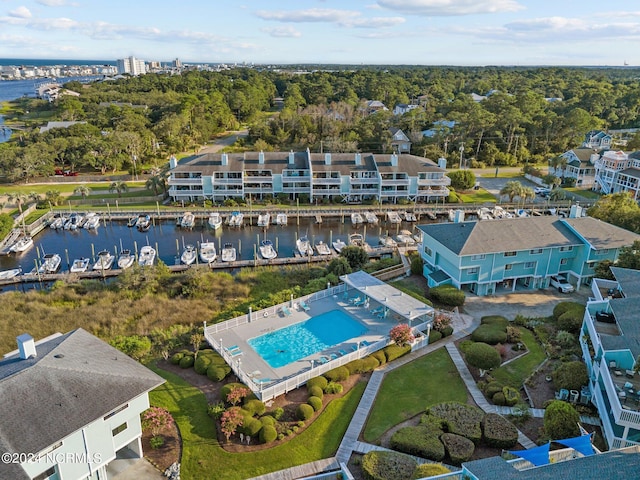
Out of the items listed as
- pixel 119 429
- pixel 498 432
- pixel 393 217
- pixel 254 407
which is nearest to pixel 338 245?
pixel 393 217

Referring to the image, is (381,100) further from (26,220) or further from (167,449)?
(167,449)

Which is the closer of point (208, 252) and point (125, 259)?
point (125, 259)

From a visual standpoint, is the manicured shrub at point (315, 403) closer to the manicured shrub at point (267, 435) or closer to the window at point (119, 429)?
the manicured shrub at point (267, 435)

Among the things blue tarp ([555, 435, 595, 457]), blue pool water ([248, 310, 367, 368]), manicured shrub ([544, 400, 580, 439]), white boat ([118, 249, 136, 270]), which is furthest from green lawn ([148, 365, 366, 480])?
white boat ([118, 249, 136, 270])

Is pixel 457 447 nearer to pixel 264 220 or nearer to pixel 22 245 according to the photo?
pixel 264 220

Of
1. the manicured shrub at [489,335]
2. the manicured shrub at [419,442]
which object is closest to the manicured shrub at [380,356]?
the manicured shrub at [419,442]

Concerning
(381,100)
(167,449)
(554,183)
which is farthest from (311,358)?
(381,100)
